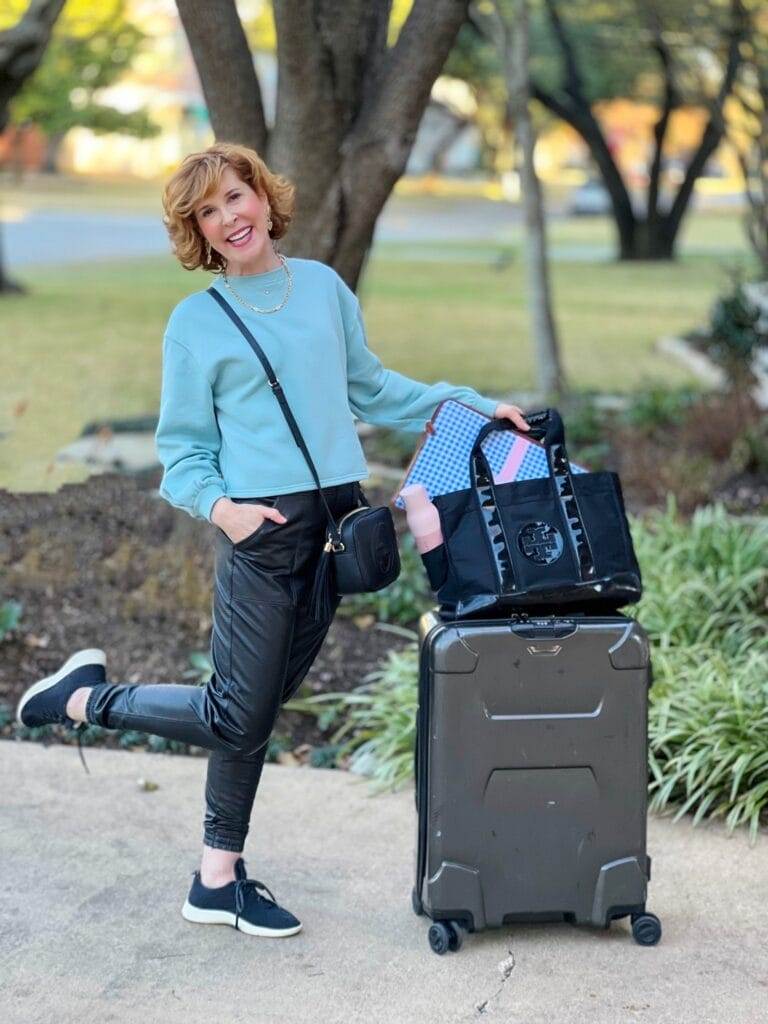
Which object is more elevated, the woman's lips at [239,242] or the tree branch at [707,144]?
the woman's lips at [239,242]

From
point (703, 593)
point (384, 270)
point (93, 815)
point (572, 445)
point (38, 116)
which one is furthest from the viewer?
point (384, 270)

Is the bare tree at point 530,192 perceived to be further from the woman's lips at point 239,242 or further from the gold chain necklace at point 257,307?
the woman's lips at point 239,242

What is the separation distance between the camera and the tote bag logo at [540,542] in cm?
323

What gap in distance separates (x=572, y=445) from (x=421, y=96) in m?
3.69

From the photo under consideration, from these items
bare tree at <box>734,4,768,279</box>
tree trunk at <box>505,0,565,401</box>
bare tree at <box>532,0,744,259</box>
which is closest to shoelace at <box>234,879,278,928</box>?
tree trunk at <box>505,0,565,401</box>

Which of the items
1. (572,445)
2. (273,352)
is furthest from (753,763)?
(572,445)

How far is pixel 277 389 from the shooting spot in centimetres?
311

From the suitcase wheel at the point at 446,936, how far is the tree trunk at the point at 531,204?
6994 mm

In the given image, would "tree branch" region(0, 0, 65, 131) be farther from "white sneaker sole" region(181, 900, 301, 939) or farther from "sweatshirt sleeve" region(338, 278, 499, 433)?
"white sneaker sole" region(181, 900, 301, 939)

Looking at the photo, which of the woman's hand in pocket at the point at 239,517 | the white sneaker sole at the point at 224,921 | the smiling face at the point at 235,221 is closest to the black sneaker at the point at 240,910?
the white sneaker sole at the point at 224,921

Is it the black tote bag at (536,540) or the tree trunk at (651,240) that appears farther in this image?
the tree trunk at (651,240)

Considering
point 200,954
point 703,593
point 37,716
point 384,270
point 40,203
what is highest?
point 37,716

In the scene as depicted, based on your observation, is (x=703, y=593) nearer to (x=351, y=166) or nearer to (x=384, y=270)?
(x=351, y=166)

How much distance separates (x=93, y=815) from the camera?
4180 millimetres
